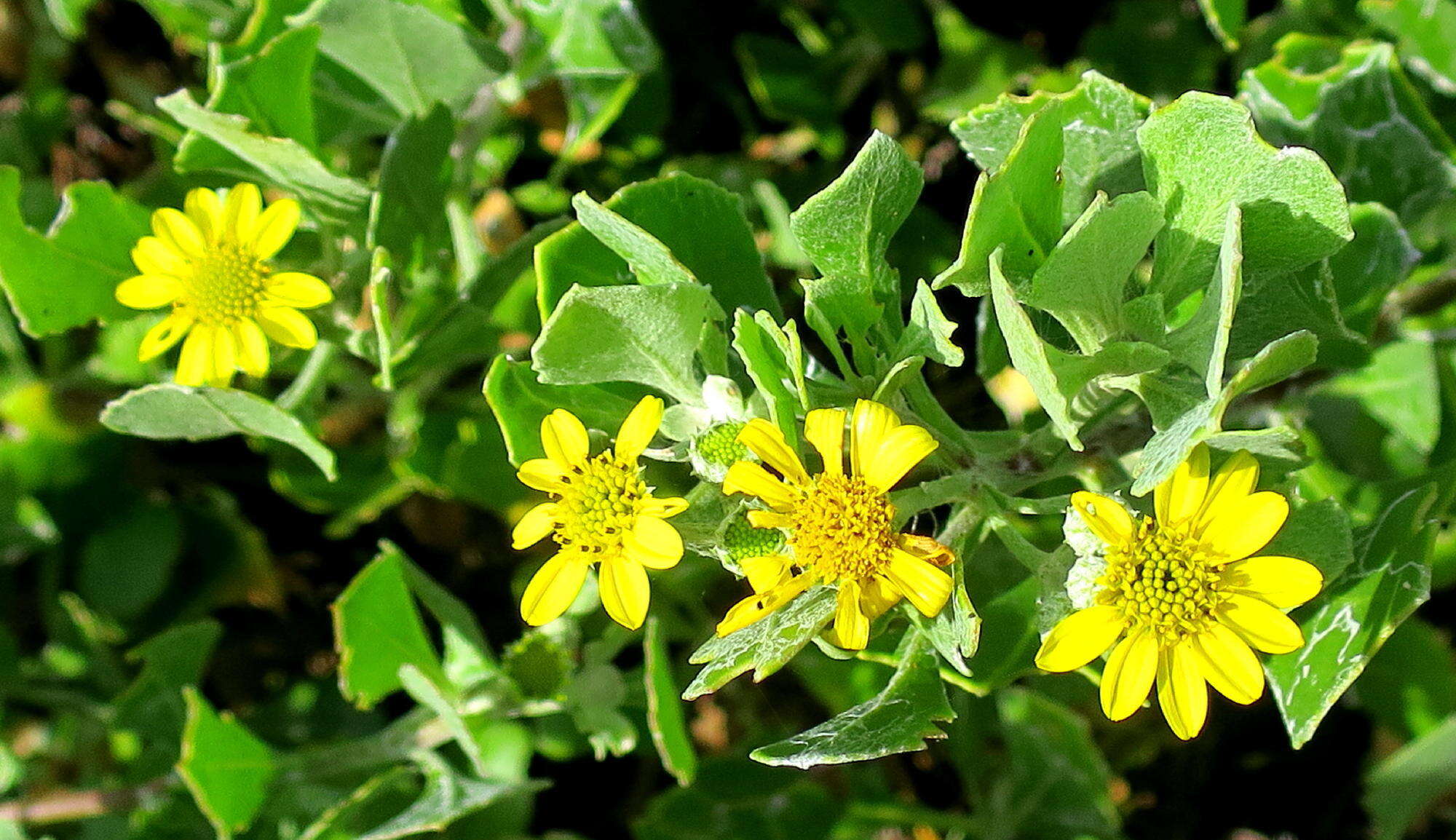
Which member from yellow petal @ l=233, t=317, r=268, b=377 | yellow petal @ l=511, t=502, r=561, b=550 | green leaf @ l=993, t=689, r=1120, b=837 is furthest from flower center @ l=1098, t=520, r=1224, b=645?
yellow petal @ l=233, t=317, r=268, b=377

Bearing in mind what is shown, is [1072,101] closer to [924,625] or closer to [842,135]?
[924,625]

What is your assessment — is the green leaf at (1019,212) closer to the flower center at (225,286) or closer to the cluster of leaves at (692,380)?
the cluster of leaves at (692,380)

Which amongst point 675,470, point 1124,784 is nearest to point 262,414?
point 675,470

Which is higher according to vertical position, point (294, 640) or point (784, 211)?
point (784, 211)

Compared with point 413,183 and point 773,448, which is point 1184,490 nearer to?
point 773,448

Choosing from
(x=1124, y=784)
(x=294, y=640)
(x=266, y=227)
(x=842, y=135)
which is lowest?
(x=1124, y=784)

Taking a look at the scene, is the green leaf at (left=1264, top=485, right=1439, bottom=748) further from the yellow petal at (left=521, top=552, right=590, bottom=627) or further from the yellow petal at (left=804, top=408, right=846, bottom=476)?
the yellow petal at (left=521, top=552, right=590, bottom=627)
